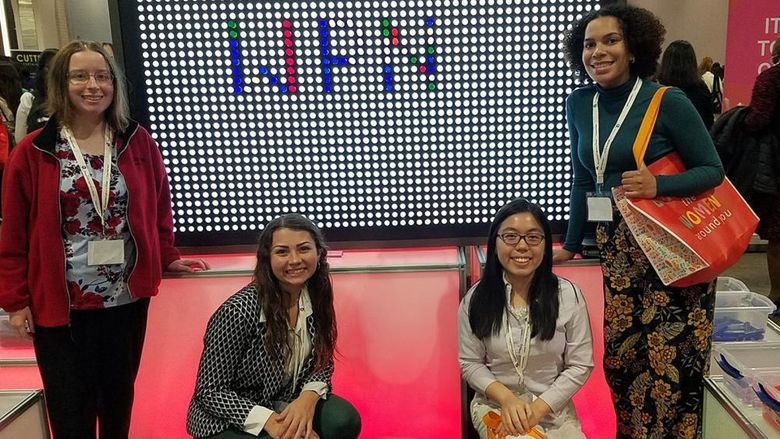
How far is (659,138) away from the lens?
199 centimetres

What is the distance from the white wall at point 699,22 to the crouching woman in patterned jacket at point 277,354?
24.9 ft

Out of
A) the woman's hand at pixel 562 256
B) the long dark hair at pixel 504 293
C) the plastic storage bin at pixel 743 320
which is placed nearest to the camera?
the long dark hair at pixel 504 293

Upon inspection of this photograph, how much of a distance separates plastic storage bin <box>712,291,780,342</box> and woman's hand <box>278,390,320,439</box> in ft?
5.94

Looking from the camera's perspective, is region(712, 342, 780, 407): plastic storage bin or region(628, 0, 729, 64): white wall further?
region(628, 0, 729, 64): white wall

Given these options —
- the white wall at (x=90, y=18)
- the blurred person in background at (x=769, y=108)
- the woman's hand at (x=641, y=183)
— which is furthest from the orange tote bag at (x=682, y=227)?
the white wall at (x=90, y=18)

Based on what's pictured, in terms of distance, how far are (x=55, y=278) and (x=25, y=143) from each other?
0.45 meters

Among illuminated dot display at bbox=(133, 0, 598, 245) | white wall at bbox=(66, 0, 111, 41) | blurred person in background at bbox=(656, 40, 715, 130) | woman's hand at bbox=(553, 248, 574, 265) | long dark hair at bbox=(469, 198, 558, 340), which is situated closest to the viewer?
long dark hair at bbox=(469, 198, 558, 340)

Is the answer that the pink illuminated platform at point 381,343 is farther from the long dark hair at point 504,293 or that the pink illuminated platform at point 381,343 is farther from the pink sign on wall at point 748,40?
the pink sign on wall at point 748,40

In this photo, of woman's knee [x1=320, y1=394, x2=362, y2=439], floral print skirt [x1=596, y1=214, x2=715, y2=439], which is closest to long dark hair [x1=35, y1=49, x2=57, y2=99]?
woman's knee [x1=320, y1=394, x2=362, y2=439]

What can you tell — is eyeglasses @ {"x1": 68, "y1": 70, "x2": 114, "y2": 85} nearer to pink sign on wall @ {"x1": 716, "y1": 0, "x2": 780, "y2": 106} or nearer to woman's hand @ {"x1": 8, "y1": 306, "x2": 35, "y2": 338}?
woman's hand @ {"x1": 8, "y1": 306, "x2": 35, "y2": 338}

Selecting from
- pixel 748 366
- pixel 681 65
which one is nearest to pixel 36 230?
pixel 748 366

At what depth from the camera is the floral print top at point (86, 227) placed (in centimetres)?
201

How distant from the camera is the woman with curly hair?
6.43 feet

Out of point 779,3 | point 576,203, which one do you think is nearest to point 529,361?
point 576,203
